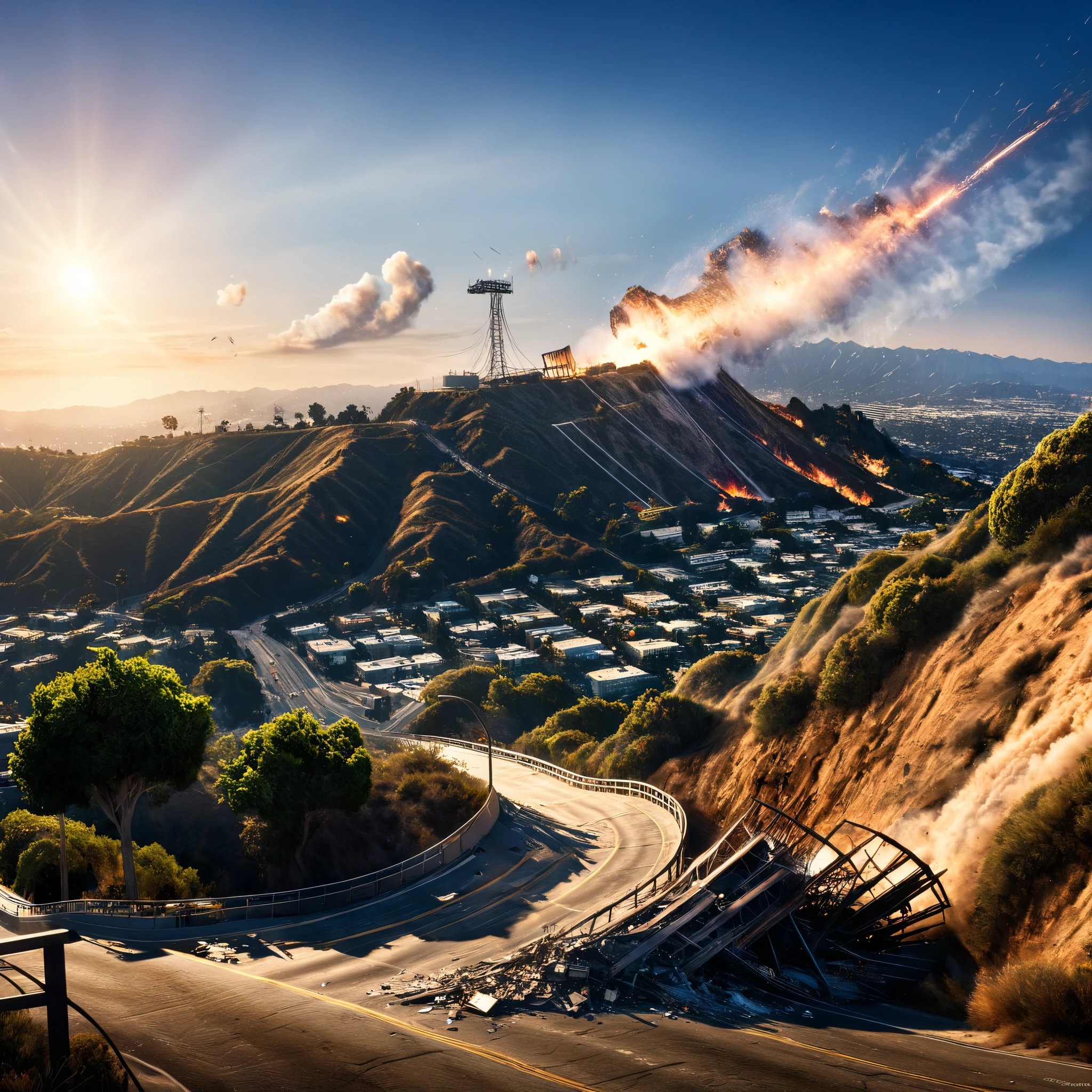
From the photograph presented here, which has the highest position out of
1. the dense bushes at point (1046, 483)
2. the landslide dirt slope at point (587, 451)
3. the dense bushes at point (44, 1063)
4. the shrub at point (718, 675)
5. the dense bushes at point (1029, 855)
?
the landslide dirt slope at point (587, 451)

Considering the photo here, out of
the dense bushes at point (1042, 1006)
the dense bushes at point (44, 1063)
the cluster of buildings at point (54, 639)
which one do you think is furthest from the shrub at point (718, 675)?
the cluster of buildings at point (54, 639)

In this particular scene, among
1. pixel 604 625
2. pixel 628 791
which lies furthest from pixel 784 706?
pixel 604 625

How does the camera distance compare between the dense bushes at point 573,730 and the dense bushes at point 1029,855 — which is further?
the dense bushes at point 573,730

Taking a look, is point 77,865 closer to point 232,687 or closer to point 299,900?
point 299,900

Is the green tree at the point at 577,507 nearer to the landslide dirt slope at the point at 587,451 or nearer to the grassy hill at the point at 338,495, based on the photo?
the grassy hill at the point at 338,495

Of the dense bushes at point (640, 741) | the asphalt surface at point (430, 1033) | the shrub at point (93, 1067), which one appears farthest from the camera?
the dense bushes at point (640, 741)

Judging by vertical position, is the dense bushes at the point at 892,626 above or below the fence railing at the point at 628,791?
above

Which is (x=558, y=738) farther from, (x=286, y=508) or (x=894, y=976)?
(x=286, y=508)

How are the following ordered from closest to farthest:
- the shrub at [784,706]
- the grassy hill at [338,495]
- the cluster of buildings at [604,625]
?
the shrub at [784,706] → the cluster of buildings at [604,625] → the grassy hill at [338,495]

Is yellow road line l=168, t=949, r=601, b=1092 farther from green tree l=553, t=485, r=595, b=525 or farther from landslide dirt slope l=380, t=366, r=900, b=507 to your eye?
landslide dirt slope l=380, t=366, r=900, b=507
